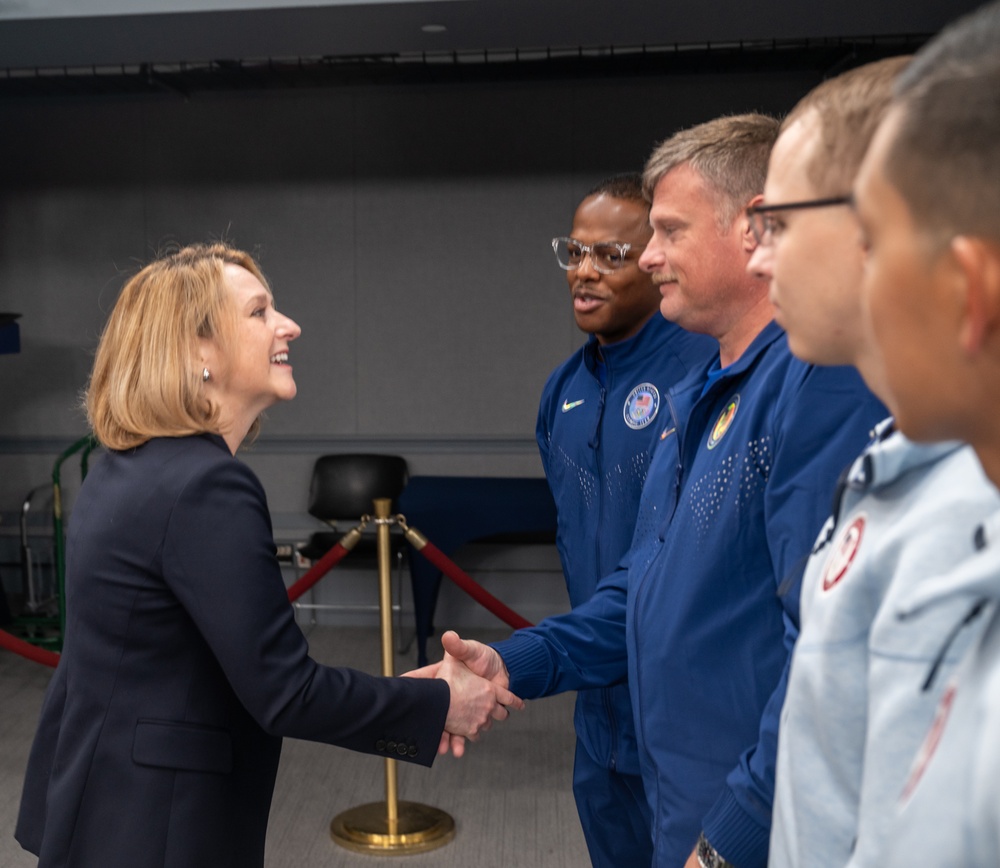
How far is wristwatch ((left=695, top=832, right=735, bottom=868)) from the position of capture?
51.1 inches

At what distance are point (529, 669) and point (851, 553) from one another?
1.24 metres

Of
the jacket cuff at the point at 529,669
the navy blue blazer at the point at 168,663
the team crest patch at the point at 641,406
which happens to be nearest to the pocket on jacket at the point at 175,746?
the navy blue blazer at the point at 168,663

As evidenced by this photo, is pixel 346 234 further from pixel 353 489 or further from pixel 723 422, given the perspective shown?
pixel 723 422

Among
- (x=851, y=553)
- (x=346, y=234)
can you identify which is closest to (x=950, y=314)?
(x=851, y=553)

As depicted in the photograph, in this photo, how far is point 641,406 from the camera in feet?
8.86

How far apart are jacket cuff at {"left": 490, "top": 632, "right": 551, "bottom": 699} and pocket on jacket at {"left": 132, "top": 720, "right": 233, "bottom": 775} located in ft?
1.96

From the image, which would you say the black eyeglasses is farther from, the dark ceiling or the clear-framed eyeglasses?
the dark ceiling

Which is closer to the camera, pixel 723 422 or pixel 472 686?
pixel 723 422

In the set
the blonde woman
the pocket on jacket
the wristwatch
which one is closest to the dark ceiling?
the blonde woman

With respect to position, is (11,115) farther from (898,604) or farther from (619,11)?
(898,604)

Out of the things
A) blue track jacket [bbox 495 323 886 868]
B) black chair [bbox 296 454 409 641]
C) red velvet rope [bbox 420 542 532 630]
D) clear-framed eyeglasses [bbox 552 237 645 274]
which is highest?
clear-framed eyeglasses [bbox 552 237 645 274]

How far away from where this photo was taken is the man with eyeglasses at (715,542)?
1331mm

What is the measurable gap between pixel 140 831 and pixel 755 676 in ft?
3.17

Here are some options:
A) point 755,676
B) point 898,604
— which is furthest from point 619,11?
point 898,604
